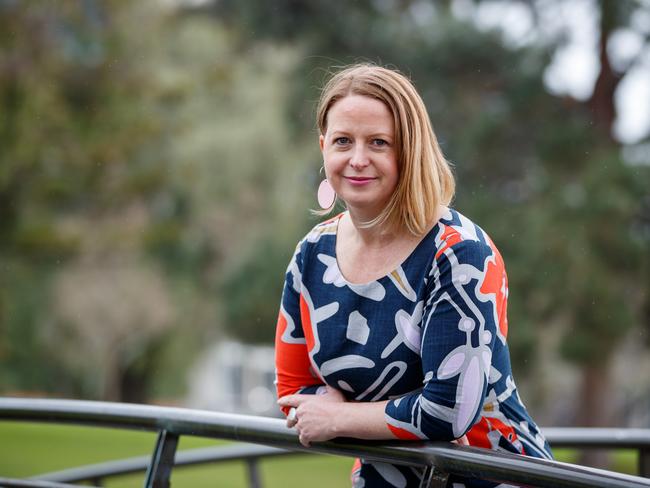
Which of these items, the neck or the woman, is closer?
the woman

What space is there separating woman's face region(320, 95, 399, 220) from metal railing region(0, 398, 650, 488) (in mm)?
447

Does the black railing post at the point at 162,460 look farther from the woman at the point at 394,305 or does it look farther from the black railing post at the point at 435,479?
the black railing post at the point at 435,479

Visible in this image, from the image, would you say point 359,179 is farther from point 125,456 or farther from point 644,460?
point 125,456

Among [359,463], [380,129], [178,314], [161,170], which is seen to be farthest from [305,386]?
[178,314]

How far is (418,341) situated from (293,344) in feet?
1.02

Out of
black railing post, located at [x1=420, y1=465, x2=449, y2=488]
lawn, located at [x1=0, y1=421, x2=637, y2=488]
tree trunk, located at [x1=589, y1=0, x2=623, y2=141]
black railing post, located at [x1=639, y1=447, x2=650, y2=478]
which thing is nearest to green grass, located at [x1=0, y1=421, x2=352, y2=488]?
lawn, located at [x1=0, y1=421, x2=637, y2=488]

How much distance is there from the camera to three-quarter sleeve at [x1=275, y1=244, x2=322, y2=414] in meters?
1.83

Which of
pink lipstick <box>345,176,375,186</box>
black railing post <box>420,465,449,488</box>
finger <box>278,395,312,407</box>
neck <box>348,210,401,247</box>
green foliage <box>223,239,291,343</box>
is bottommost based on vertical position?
black railing post <box>420,465,449,488</box>

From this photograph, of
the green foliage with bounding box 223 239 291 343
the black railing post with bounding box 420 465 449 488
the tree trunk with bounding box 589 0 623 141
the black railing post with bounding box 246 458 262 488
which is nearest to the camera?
the black railing post with bounding box 420 465 449 488

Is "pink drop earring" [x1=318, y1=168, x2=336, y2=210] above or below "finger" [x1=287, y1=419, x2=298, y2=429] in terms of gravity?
above

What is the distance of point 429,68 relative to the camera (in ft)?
42.8

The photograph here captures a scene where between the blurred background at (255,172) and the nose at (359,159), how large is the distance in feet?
25.2

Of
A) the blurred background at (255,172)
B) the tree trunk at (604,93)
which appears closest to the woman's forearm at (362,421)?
the blurred background at (255,172)

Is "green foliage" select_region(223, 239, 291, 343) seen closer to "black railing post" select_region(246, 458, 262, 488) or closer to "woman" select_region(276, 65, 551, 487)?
"black railing post" select_region(246, 458, 262, 488)
